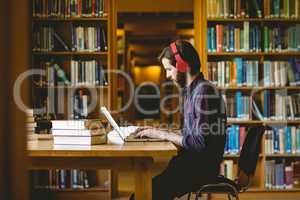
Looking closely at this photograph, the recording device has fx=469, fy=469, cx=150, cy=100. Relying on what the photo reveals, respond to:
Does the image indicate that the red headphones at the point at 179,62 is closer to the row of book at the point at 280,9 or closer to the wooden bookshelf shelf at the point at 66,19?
the wooden bookshelf shelf at the point at 66,19

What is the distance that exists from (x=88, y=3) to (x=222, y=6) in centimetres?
138

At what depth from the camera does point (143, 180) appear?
226 cm

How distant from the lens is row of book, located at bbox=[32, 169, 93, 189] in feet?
15.9

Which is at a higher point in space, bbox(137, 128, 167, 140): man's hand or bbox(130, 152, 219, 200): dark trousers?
bbox(137, 128, 167, 140): man's hand

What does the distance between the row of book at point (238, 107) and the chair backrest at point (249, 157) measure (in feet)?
6.66

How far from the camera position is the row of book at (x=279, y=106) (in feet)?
16.0

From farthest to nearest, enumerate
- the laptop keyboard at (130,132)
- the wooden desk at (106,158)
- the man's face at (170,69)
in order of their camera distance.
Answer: the man's face at (170,69)
the laptop keyboard at (130,132)
the wooden desk at (106,158)

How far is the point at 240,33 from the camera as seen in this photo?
192 inches

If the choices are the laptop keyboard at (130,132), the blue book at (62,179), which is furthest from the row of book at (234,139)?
the laptop keyboard at (130,132)

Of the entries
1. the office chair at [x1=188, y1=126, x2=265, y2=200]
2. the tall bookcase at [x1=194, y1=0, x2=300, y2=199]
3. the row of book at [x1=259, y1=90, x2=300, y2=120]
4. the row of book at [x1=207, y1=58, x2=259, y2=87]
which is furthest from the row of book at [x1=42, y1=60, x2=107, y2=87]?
the office chair at [x1=188, y1=126, x2=265, y2=200]

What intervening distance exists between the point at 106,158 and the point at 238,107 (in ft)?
9.43

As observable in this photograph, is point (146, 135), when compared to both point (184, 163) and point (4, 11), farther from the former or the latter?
point (4, 11)

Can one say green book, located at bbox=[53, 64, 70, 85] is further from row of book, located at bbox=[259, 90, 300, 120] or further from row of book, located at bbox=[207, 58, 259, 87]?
row of book, located at bbox=[259, 90, 300, 120]

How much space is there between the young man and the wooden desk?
0.24m
